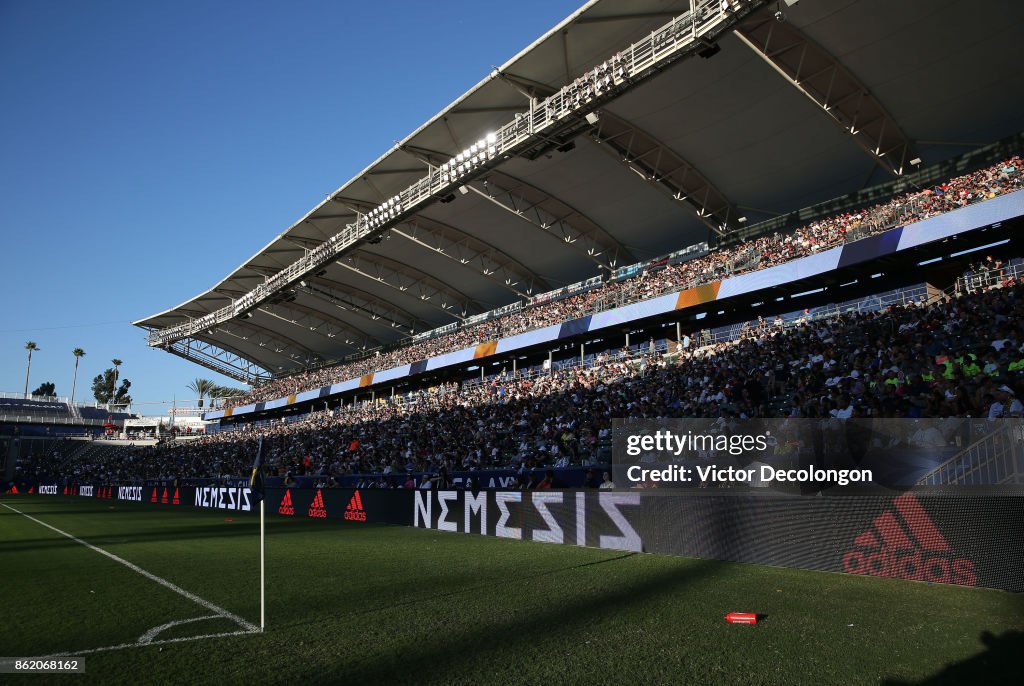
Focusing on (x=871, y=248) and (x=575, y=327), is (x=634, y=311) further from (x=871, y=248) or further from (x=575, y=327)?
(x=871, y=248)

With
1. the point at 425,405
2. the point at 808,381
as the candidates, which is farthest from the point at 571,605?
the point at 425,405

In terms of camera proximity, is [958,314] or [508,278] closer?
[958,314]

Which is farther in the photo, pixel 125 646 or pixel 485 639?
pixel 485 639

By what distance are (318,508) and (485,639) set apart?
17679mm

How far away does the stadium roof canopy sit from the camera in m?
19.8

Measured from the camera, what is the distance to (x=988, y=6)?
18625 millimetres

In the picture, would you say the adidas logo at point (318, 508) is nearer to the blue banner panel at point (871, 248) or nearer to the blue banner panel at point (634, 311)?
the blue banner panel at point (634, 311)

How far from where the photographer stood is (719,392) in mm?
19609

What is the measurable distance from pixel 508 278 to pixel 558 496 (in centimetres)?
2718

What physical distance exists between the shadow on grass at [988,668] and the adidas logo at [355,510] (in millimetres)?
16823

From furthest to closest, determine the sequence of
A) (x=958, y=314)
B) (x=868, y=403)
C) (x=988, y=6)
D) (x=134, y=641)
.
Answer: (x=988, y=6) < (x=958, y=314) < (x=868, y=403) < (x=134, y=641)

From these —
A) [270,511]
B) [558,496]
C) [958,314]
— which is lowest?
[270,511]

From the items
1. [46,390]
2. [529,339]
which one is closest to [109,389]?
[46,390]

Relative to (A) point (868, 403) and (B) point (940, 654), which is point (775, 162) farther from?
(B) point (940, 654)
